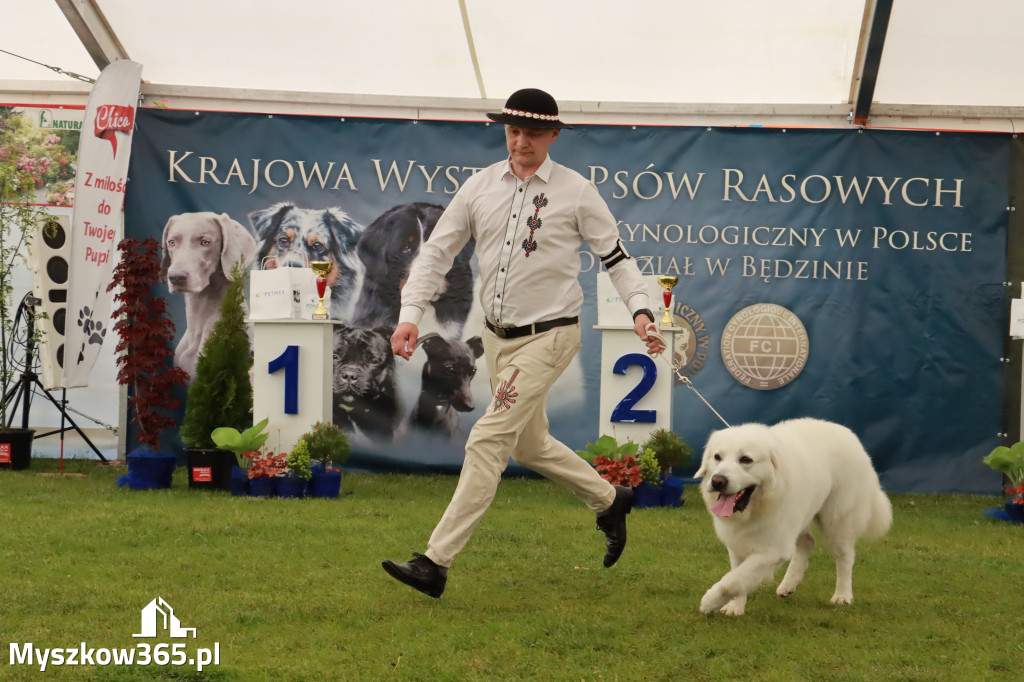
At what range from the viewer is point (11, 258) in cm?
848

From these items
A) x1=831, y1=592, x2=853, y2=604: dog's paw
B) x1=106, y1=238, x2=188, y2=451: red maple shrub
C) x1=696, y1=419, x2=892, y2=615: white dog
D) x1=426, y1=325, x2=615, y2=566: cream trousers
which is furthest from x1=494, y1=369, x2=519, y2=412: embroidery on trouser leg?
x1=106, y1=238, x2=188, y2=451: red maple shrub

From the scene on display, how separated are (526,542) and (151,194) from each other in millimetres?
5029

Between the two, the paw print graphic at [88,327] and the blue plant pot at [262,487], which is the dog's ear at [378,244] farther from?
the blue plant pot at [262,487]

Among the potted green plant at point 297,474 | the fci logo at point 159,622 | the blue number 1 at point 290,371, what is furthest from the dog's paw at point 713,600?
the blue number 1 at point 290,371

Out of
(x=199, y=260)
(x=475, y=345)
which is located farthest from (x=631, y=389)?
(x=199, y=260)

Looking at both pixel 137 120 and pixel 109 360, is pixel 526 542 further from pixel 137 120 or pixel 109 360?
pixel 137 120

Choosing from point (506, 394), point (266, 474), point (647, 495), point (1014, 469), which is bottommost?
point (647, 495)

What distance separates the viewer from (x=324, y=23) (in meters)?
8.31

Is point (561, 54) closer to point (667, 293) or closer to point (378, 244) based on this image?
point (378, 244)

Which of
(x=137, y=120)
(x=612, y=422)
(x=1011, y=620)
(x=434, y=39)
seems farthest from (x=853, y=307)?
(x=137, y=120)

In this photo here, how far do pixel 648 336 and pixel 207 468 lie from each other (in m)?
4.40

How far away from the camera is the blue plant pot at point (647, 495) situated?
7.23 meters

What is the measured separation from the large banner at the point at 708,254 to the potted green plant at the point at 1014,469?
50.0 inches

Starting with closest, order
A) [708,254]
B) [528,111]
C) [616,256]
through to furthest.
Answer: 1. [528,111]
2. [616,256]
3. [708,254]
